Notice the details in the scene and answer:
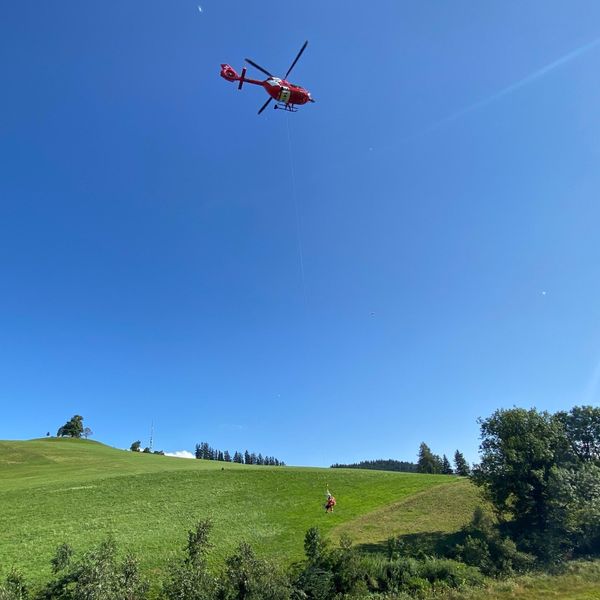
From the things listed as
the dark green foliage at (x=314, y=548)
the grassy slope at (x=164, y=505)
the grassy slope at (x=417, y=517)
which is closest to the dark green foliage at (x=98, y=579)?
the grassy slope at (x=164, y=505)

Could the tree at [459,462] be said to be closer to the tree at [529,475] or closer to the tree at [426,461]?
the tree at [426,461]

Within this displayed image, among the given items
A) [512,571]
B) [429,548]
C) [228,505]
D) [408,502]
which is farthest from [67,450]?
[512,571]

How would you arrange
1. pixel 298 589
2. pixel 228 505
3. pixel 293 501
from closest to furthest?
1. pixel 298 589
2. pixel 228 505
3. pixel 293 501

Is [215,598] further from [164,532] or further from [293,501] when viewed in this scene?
[293,501]

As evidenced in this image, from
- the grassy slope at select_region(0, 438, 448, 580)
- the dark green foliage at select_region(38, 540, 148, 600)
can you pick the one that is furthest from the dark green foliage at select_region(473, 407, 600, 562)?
the dark green foliage at select_region(38, 540, 148, 600)

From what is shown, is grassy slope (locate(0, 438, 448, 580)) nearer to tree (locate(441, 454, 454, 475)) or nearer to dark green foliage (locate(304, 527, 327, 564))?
dark green foliage (locate(304, 527, 327, 564))

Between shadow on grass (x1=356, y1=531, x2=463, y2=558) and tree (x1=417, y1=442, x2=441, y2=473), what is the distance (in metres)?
84.6

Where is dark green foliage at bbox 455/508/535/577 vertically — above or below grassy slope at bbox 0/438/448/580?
below

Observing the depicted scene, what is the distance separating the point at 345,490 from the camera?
63.6 meters

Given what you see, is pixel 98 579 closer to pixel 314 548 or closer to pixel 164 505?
pixel 314 548

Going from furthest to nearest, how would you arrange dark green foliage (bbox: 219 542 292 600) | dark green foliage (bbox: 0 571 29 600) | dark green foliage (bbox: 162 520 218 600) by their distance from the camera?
dark green foliage (bbox: 219 542 292 600)
dark green foliage (bbox: 162 520 218 600)
dark green foliage (bbox: 0 571 29 600)

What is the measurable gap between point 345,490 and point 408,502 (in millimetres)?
11764

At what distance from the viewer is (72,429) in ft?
601

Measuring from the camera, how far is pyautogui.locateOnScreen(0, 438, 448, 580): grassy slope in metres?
36.2
